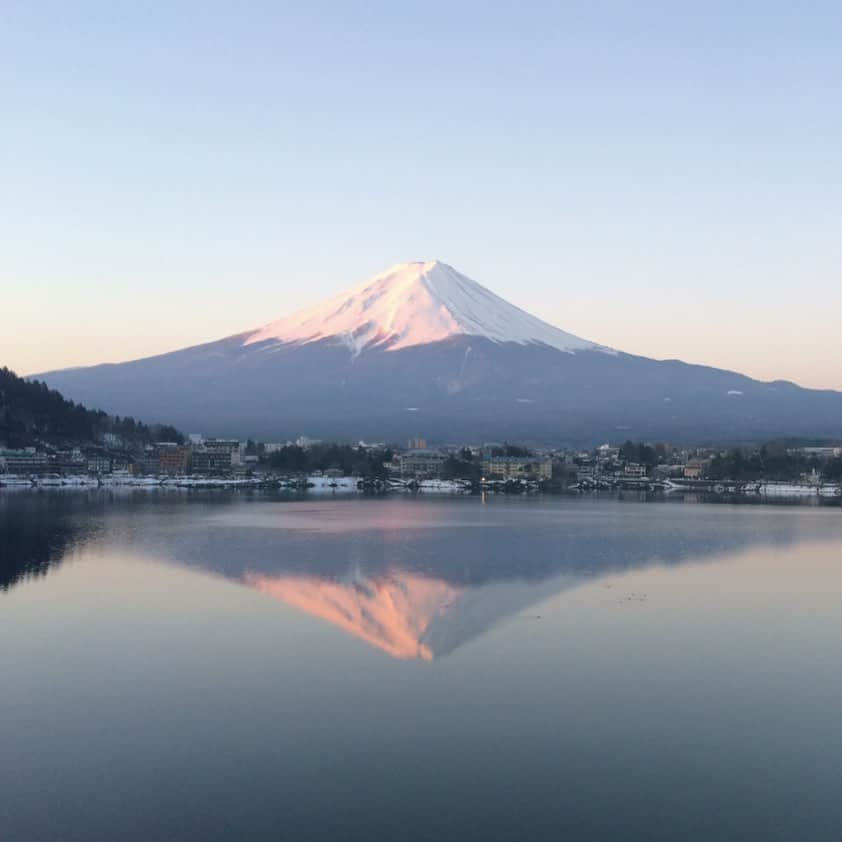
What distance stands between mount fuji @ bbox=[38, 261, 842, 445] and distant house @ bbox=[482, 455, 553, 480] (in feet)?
73.9

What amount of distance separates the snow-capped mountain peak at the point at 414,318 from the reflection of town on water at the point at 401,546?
74.8 meters

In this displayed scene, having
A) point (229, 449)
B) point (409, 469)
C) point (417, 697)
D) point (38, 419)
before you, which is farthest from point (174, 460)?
point (417, 697)

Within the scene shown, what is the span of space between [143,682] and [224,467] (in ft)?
149

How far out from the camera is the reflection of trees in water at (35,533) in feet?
43.1

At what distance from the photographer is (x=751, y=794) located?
533 cm

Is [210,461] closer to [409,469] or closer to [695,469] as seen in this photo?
[409,469]

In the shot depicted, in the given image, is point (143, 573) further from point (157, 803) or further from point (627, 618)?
point (157, 803)

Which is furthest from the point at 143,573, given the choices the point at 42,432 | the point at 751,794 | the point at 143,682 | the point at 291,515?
the point at 42,432

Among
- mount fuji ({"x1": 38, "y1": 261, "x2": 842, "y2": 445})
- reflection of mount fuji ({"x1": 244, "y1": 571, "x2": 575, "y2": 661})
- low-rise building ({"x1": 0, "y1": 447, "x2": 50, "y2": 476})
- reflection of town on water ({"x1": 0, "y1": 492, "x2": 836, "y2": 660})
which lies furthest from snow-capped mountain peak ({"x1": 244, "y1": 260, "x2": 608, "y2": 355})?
reflection of mount fuji ({"x1": 244, "y1": 571, "x2": 575, "y2": 661})

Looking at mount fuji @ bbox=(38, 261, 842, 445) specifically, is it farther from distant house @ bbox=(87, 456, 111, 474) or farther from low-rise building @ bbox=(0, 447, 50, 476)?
low-rise building @ bbox=(0, 447, 50, 476)

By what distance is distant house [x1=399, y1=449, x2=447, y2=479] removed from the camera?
50.5m

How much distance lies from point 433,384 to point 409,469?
4581cm

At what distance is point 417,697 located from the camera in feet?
23.4

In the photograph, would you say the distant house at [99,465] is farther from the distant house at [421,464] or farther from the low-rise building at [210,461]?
the distant house at [421,464]
